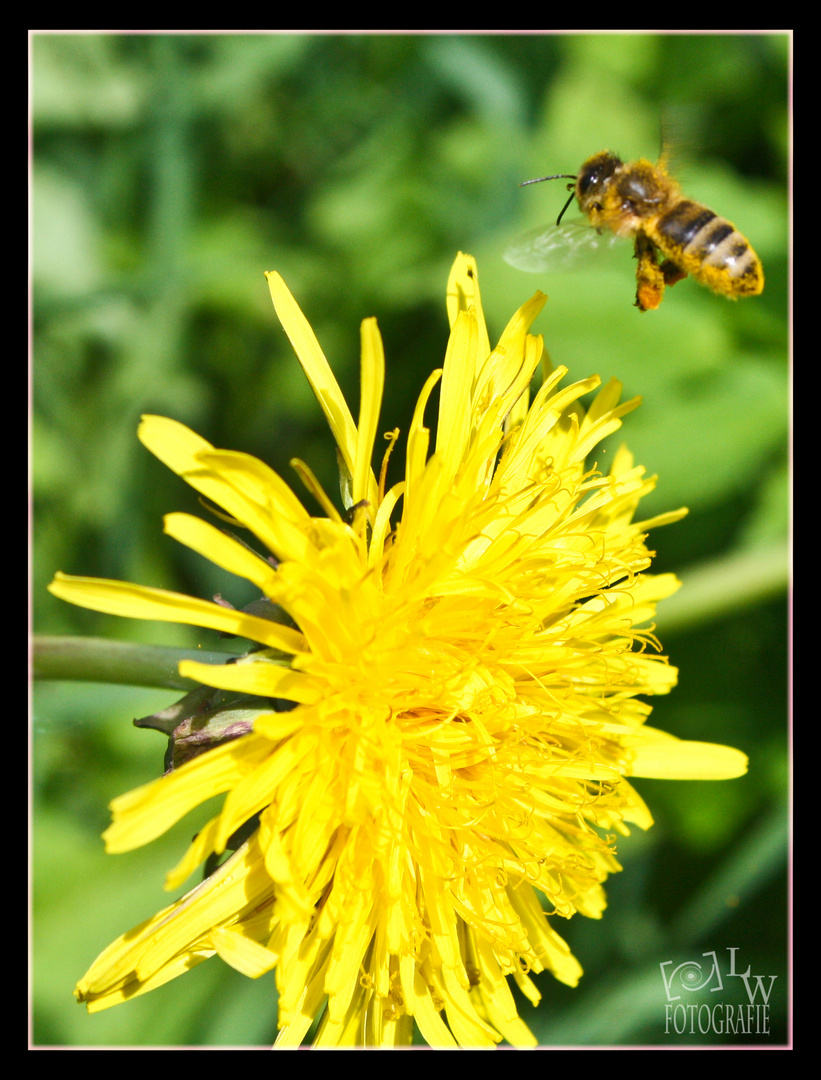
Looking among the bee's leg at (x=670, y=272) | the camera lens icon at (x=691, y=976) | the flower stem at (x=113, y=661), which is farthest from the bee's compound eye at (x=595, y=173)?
the camera lens icon at (x=691, y=976)

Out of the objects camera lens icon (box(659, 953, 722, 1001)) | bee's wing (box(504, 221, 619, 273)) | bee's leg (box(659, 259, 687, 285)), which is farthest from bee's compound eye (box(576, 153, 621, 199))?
camera lens icon (box(659, 953, 722, 1001))

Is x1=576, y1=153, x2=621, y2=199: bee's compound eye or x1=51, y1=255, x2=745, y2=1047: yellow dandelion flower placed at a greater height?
x1=576, y1=153, x2=621, y2=199: bee's compound eye

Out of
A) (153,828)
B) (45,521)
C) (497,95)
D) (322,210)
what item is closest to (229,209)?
(322,210)

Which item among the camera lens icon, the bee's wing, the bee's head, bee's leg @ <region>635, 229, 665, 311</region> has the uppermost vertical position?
the bee's head

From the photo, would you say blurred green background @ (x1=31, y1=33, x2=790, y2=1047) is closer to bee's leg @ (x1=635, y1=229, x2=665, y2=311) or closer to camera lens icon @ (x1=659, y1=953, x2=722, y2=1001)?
camera lens icon @ (x1=659, y1=953, x2=722, y2=1001)

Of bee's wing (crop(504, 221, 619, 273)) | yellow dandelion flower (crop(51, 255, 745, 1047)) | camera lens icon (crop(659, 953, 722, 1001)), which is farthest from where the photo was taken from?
camera lens icon (crop(659, 953, 722, 1001))

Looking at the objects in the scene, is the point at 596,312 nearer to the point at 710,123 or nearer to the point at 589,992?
the point at 710,123

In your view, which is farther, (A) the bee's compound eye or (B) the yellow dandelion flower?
(A) the bee's compound eye

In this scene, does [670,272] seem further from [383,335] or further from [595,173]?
[383,335]

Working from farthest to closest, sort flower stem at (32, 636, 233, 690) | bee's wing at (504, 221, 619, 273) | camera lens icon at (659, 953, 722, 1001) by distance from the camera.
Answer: camera lens icon at (659, 953, 722, 1001) < bee's wing at (504, 221, 619, 273) < flower stem at (32, 636, 233, 690)
